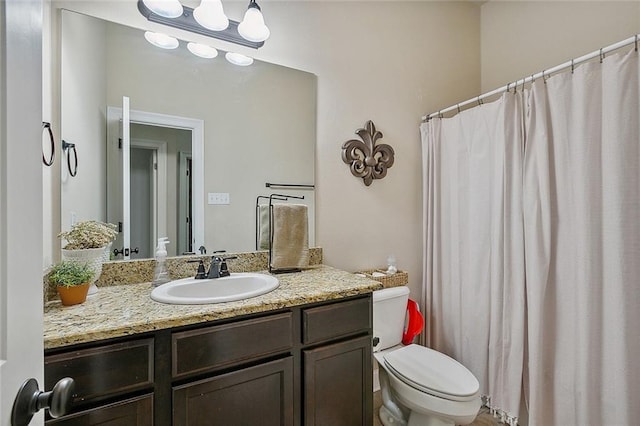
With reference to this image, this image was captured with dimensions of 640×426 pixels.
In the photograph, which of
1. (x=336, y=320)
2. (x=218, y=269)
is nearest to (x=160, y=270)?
(x=218, y=269)

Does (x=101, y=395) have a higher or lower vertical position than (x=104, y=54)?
lower

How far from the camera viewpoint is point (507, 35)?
7.85 feet

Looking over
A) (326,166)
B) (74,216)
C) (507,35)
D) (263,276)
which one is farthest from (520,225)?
(74,216)

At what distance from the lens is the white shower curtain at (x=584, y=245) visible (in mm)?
1292

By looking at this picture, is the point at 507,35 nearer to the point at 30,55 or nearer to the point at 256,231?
the point at 256,231

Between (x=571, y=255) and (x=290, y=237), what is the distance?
4.45ft

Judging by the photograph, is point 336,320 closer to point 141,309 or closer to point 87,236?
point 141,309

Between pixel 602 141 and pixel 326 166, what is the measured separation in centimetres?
132

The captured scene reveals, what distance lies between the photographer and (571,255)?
148 centimetres

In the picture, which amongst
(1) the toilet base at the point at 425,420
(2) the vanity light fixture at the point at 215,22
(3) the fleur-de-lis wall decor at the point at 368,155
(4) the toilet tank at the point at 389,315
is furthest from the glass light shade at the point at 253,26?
(1) the toilet base at the point at 425,420

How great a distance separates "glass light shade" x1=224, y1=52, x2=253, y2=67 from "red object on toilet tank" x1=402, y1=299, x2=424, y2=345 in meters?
1.71

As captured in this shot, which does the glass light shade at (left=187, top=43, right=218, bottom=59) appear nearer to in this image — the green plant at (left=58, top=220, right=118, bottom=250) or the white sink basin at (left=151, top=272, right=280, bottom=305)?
the green plant at (left=58, top=220, right=118, bottom=250)

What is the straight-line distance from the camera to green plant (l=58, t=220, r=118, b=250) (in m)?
1.21

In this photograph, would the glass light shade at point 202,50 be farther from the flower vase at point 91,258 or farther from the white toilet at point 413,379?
the white toilet at point 413,379
